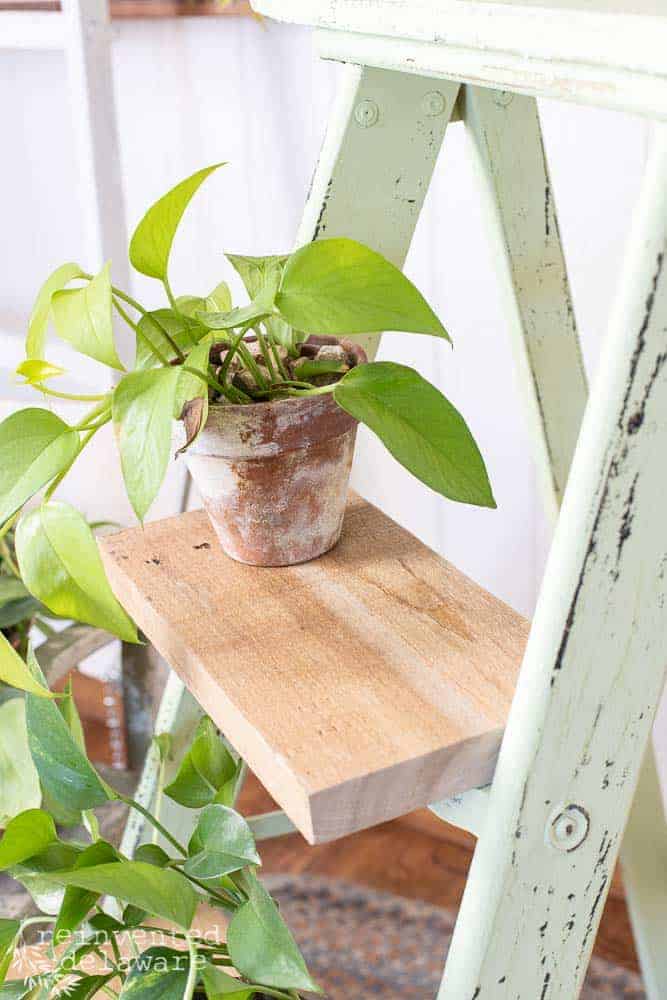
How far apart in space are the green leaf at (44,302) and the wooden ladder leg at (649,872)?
57cm

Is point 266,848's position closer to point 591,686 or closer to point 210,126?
point 210,126

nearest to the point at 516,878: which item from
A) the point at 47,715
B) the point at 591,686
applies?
the point at 591,686

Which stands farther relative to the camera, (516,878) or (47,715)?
(47,715)

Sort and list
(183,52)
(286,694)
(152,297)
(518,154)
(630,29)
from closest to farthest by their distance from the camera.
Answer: (630,29) → (286,694) → (518,154) → (183,52) → (152,297)

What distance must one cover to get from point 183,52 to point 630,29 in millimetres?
1092

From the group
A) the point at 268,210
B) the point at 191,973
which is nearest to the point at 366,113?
the point at 191,973

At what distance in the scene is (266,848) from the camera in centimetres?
156

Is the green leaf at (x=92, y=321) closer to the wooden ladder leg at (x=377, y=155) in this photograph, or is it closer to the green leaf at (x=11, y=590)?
the wooden ladder leg at (x=377, y=155)

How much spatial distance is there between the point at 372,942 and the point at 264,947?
0.93 metres

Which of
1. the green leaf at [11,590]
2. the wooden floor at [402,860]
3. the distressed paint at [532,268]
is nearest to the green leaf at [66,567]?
the distressed paint at [532,268]

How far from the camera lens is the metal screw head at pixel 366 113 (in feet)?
2.06

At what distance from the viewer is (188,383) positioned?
0.52m

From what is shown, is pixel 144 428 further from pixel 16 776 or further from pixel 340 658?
pixel 16 776

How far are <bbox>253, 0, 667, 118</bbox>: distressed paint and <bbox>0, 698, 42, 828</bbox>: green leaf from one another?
1.54 ft
